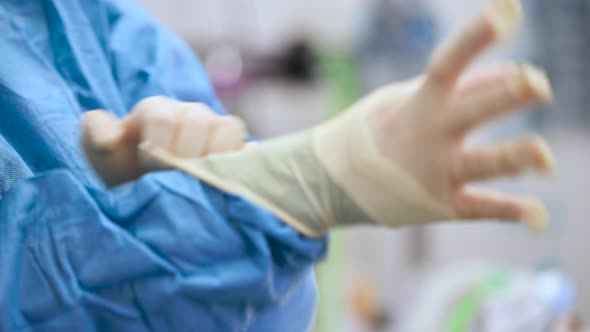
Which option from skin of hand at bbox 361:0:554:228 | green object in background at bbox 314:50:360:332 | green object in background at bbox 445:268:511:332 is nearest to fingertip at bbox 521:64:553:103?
skin of hand at bbox 361:0:554:228

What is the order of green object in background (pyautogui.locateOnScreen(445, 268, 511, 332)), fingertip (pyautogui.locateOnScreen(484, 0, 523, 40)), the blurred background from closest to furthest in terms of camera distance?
fingertip (pyautogui.locateOnScreen(484, 0, 523, 40))
green object in background (pyautogui.locateOnScreen(445, 268, 511, 332))
the blurred background

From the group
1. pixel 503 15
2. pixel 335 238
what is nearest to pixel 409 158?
pixel 503 15

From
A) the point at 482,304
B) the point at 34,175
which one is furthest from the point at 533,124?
the point at 34,175

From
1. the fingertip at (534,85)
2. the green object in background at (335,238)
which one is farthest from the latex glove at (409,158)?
the green object in background at (335,238)

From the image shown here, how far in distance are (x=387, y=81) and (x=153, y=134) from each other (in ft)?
5.06

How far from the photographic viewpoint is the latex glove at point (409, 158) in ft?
1.41

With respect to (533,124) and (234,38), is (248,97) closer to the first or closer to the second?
(234,38)

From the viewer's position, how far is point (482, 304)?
1.46 metres

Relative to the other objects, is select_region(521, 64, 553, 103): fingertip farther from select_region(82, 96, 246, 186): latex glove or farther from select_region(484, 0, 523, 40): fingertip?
select_region(82, 96, 246, 186): latex glove

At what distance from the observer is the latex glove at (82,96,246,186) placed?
48 centimetres

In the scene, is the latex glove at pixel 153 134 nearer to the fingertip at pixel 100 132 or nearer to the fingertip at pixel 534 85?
the fingertip at pixel 100 132

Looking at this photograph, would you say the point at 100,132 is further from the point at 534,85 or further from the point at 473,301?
the point at 473,301

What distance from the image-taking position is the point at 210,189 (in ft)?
1.59

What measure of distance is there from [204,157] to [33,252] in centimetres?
13
